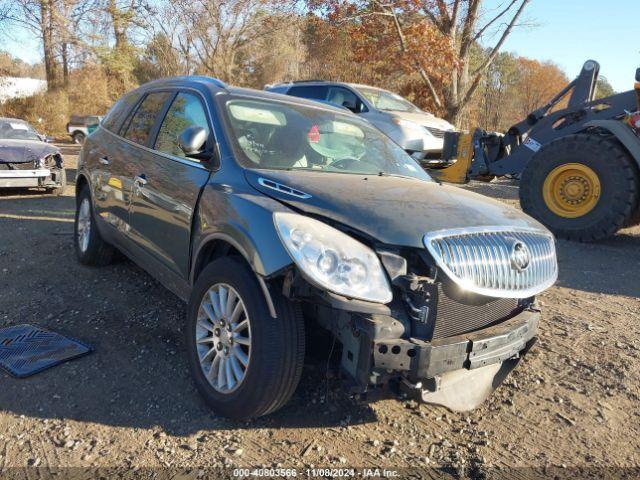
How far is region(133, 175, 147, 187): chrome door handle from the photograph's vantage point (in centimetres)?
397

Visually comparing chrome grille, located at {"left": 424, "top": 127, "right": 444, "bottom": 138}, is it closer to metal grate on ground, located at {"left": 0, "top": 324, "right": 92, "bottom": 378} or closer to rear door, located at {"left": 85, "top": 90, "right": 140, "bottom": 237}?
rear door, located at {"left": 85, "top": 90, "right": 140, "bottom": 237}

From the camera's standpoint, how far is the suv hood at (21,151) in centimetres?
898

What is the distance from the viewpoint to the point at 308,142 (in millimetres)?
3721

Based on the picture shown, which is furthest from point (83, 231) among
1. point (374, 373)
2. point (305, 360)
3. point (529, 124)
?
point (529, 124)

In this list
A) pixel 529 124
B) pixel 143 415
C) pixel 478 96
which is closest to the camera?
pixel 143 415

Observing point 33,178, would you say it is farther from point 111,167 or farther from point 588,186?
point 588,186

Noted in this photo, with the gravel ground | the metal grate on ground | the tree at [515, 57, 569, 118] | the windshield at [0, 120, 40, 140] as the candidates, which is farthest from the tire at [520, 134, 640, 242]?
the tree at [515, 57, 569, 118]

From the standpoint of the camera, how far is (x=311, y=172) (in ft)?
11.1

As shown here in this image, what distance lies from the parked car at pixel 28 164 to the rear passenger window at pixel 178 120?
626cm

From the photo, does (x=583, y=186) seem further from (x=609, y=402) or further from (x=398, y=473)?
(x=398, y=473)

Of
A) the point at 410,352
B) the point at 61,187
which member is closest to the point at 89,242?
the point at 410,352

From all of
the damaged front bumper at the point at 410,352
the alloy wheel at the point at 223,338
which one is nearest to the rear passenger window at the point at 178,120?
the alloy wheel at the point at 223,338

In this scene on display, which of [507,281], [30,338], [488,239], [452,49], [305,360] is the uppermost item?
A: [452,49]

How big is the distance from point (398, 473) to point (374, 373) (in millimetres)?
574
